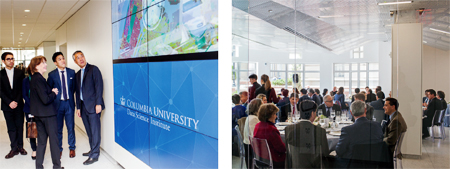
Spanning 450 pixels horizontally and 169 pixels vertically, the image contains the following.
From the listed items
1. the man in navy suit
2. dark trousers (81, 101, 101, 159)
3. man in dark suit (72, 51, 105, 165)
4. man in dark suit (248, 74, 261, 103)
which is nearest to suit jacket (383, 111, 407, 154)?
man in dark suit (248, 74, 261, 103)

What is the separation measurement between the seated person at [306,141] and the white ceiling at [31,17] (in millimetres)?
5080

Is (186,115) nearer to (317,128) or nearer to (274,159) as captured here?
(274,159)

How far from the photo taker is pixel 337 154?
1972mm

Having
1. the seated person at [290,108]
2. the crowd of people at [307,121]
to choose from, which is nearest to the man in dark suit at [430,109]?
the crowd of people at [307,121]

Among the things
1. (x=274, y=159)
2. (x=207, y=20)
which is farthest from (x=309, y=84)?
(x=207, y=20)

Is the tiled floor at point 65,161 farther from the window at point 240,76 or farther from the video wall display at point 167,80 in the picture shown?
the window at point 240,76

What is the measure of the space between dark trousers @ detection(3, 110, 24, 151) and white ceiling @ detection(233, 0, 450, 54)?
4898mm

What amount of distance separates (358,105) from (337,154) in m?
0.36

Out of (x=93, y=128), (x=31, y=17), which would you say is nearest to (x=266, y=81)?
(x=93, y=128)

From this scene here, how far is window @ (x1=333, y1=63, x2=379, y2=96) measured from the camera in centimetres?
179

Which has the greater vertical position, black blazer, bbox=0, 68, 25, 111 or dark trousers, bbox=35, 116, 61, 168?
black blazer, bbox=0, 68, 25, 111

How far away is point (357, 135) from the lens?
185cm

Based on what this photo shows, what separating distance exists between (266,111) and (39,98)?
11.2 ft

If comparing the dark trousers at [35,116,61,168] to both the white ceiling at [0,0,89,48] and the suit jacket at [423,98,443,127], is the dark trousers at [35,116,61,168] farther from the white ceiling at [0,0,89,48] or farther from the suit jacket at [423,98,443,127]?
the suit jacket at [423,98,443,127]
